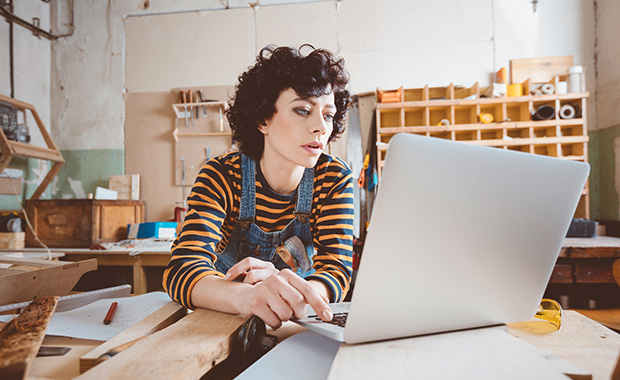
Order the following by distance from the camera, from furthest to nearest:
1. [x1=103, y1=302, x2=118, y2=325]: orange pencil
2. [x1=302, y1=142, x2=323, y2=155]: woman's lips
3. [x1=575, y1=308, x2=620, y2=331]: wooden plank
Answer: [x1=575, y1=308, x2=620, y2=331]: wooden plank < [x1=302, y1=142, x2=323, y2=155]: woman's lips < [x1=103, y1=302, x2=118, y2=325]: orange pencil

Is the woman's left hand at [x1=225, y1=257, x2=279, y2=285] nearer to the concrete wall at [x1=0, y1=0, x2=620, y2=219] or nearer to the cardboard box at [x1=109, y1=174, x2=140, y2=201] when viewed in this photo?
the concrete wall at [x1=0, y1=0, x2=620, y2=219]

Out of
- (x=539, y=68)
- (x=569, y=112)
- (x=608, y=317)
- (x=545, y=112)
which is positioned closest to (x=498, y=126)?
(x=545, y=112)

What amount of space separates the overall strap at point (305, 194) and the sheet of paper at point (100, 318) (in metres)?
0.48

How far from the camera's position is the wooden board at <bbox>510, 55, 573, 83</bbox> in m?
3.00

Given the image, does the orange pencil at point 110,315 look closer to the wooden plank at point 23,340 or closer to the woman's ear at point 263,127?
the wooden plank at point 23,340

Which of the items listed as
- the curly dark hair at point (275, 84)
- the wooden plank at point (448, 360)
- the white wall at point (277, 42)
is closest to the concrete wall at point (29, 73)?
the white wall at point (277, 42)

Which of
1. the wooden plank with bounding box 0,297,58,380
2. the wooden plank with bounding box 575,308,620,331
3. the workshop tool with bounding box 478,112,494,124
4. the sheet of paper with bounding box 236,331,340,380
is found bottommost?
the wooden plank with bounding box 575,308,620,331

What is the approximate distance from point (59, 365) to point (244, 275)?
1.20 feet

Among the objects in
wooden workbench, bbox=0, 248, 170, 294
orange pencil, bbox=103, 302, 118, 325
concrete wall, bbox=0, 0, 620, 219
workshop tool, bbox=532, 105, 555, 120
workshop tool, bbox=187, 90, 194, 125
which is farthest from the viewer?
workshop tool, bbox=187, 90, 194, 125

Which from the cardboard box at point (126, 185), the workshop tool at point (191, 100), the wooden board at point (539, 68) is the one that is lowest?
the cardboard box at point (126, 185)

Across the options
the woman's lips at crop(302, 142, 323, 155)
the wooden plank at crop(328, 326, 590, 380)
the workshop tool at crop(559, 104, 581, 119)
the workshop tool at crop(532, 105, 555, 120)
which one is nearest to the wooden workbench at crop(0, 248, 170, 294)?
the woman's lips at crop(302, 142, 323, 155)

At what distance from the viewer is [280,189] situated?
1.21 m

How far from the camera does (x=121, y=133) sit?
356 cm

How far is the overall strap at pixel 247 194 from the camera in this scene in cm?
114
